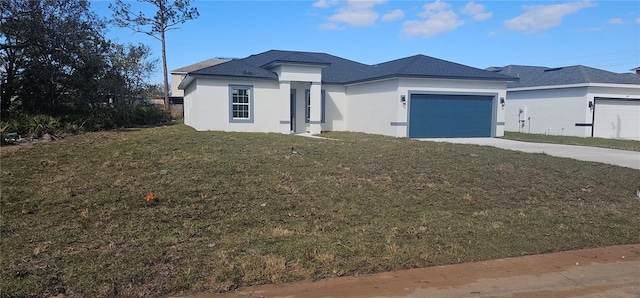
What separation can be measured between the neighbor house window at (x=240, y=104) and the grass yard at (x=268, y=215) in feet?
27.4

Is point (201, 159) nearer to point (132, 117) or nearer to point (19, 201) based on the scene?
point (19, 201)

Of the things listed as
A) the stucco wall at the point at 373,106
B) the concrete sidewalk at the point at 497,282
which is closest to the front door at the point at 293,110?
the stucco wall at the point at 373,106

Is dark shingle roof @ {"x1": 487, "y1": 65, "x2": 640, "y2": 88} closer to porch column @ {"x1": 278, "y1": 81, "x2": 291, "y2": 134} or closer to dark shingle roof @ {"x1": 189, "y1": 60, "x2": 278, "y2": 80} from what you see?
porch column @ {"x1": 278, "y1": 81, "x2": 291, "y2": 134}

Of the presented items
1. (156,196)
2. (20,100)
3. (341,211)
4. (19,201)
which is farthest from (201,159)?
(20,100)

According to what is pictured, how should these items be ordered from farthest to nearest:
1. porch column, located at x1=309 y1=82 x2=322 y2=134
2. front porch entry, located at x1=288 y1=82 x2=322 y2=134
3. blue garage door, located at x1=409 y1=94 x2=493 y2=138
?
front porch entry, located at x1=288 y1=82 x2=322 y2=134
porch column, located at x1=309 y1=82 x2=322 y2=134
blue garage door, located at x1=409 y1=94 x2=493 y2=138

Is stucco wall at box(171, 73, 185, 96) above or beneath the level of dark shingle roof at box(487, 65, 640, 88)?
above

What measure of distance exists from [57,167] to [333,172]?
5814 mm

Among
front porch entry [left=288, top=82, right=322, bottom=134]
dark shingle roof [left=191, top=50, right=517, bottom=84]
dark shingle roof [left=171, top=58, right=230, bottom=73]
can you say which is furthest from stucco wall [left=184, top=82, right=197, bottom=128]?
dark shingle roof [left=171, top=58, right=230, bottom=73]

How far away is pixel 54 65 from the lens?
61.3 ft

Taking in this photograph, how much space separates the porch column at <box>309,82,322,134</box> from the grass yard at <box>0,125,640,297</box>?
9428 millimetres

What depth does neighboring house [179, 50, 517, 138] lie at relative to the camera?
19062 mm

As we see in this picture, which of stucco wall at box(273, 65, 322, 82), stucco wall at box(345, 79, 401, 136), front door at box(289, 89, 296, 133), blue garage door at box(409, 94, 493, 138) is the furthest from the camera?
front door at box(289, 89, 296, 133)

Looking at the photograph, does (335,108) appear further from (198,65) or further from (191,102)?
(198,65)

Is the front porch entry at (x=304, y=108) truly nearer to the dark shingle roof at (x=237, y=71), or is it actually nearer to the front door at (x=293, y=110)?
the front door at (x=293, y=110)
